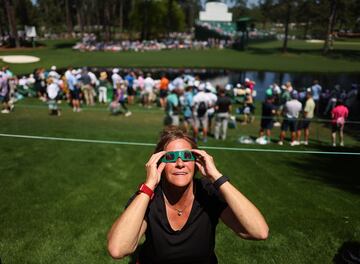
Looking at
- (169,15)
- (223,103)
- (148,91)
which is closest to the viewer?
(223,103)

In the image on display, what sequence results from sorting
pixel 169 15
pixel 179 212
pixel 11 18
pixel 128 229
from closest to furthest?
pixel 128 229 < pixel 179 212 < pixel 11 18 < pixel 169 15

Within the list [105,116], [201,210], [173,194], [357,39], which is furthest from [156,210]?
[105,116]

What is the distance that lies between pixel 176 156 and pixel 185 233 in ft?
1.93

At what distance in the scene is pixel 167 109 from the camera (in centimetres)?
1282

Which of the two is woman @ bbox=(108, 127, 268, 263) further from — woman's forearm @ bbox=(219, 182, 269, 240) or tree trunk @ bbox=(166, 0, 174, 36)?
tree trunk @ bbox=(166, 0, 174, 36)

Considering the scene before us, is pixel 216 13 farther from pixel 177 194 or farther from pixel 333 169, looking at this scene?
pixel 177 194

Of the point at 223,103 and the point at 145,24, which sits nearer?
the point at 223,103

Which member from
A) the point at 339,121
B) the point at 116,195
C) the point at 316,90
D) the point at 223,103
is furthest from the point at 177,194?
the point at 316,90

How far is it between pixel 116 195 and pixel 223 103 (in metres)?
6.52

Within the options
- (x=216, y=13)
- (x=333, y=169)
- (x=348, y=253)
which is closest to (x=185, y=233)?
(x=348, y=253)

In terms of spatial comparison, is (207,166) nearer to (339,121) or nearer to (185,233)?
(185,233)

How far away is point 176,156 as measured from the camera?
253cm

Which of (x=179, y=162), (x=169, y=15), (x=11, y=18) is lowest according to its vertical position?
(x=179, y=162)

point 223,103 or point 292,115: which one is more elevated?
point 223,103
